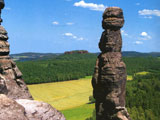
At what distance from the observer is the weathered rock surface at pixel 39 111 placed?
12.7 metres

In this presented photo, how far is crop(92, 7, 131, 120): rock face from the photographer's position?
23.0m

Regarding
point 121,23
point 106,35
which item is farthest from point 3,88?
point 121,23

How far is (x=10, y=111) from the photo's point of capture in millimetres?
11094

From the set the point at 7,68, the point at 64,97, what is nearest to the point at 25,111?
the point at 7,68

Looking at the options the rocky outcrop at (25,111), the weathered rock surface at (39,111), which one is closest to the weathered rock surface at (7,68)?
the weathered rock surface at (39,111)

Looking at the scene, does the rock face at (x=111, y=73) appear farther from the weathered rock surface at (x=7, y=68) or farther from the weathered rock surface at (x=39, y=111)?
the weathered rock surface at (x=39, y=111)

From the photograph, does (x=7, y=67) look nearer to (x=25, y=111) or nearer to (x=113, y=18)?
(x=113, y=18)

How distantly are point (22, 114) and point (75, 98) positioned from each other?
345 ft

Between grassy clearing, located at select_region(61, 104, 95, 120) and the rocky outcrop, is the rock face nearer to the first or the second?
the rocky outcrop

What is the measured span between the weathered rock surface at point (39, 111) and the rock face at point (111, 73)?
1041 centimetres

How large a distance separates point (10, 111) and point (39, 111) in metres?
2.42

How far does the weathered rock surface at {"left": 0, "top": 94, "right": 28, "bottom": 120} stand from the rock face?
13087 millimetres

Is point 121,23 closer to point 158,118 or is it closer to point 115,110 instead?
point 115,110

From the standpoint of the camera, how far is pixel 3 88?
13.8 metres
